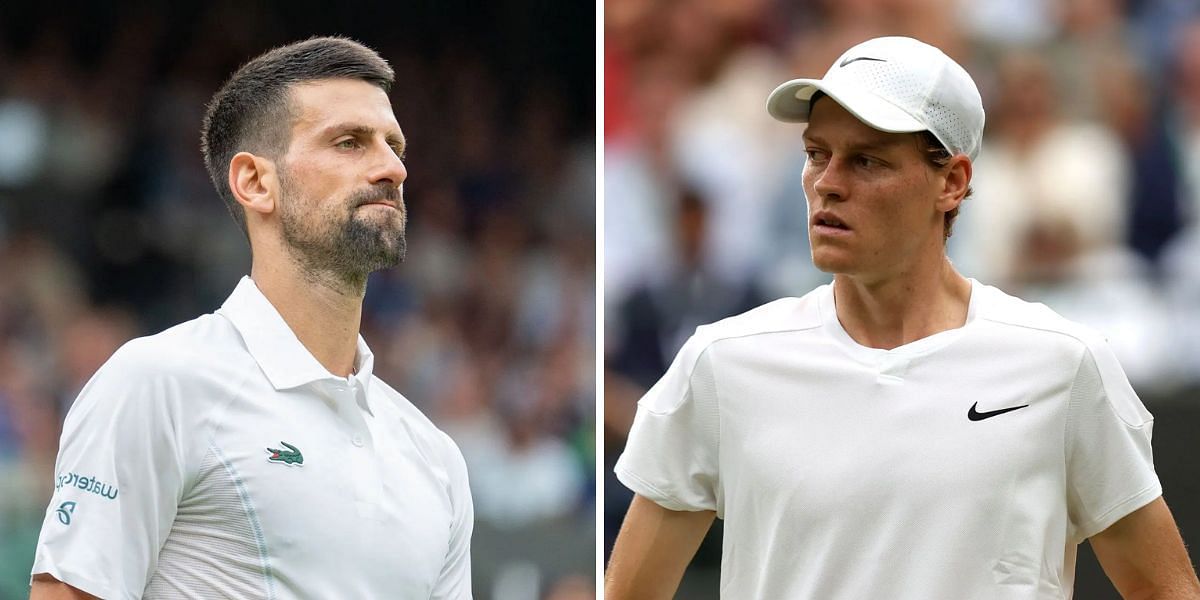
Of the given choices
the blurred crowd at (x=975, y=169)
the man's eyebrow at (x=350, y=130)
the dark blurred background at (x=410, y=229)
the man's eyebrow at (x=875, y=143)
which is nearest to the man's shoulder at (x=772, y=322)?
the man's eyebrow at (x=875, y=143)

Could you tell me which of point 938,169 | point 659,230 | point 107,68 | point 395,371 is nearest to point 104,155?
point 107,68

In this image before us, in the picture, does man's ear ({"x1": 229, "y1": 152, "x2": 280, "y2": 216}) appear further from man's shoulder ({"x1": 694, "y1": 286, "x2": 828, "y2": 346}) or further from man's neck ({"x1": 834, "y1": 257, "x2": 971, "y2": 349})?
man's neck ({"x1": 834, "y1": 257, "x2": 971, "y2": 349})

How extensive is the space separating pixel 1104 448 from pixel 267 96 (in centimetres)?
159

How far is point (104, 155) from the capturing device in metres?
7.41

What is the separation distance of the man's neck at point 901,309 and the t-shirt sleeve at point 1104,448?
25 centimetres

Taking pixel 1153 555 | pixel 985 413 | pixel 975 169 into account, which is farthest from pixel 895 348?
pixel 975 169

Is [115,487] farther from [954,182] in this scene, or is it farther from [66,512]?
[954,182]

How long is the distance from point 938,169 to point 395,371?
A: 473 centimetres

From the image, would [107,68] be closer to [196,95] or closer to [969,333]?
[196,95]

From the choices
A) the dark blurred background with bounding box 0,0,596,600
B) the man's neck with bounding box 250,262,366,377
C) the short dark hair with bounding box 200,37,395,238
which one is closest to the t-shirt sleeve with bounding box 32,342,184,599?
the man's neck with bounding box 250,262,366,377

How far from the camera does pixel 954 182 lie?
9.53 ft

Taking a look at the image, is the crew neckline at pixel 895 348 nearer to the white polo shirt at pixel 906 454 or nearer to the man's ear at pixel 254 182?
the white polo shirt at pixel 906 454

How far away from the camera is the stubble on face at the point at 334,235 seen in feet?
9.19

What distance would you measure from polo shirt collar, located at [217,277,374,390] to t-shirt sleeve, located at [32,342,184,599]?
0.27m
